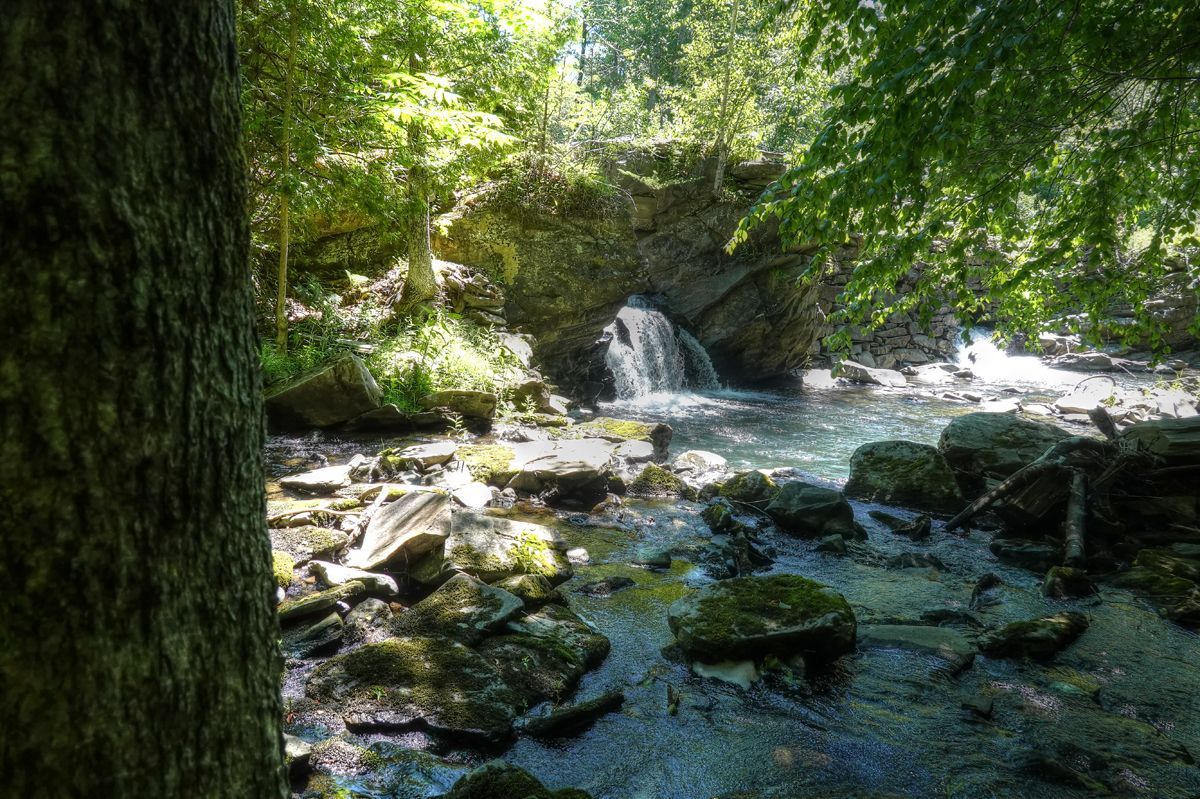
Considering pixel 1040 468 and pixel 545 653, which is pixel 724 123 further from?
pixel 545 653

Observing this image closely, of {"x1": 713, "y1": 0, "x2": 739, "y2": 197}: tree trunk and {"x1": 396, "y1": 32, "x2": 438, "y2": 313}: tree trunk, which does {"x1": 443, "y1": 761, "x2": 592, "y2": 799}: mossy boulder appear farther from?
{"x1": 713, "y1": 0, "x2": 739, "y2": 197}: tree trunk

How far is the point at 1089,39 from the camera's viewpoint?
3869 mm

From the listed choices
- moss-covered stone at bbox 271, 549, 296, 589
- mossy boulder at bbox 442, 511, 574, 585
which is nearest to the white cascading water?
mossy boulder at bbox 442, 511, 574, 585

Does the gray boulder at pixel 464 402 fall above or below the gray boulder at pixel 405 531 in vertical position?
above

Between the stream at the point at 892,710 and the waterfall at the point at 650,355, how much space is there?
34.5 feet

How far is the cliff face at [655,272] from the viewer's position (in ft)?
44.5

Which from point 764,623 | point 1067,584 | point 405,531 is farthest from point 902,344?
point 405,531

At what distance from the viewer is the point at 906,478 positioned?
8586 millimetres

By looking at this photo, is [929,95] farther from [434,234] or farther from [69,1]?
[434,234]

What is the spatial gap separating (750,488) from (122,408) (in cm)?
802

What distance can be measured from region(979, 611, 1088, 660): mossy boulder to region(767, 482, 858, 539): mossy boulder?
2.35m

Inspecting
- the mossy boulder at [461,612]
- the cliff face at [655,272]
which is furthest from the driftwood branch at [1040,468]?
the cliff face at [655,272]

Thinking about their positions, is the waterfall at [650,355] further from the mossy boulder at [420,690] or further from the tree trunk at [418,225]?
the mossy boulder at [420,690]

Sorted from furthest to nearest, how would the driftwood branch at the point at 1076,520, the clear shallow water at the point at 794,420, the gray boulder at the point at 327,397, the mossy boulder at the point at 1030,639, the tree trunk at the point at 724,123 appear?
the tree trunk at the point at 724,123 < the clear shallow water at the point at 794,420 < the gray boulder at the point at 327,397 < the driftwood branch at the point at 1076,520 < the mossy boulder at the point at 1030,639
